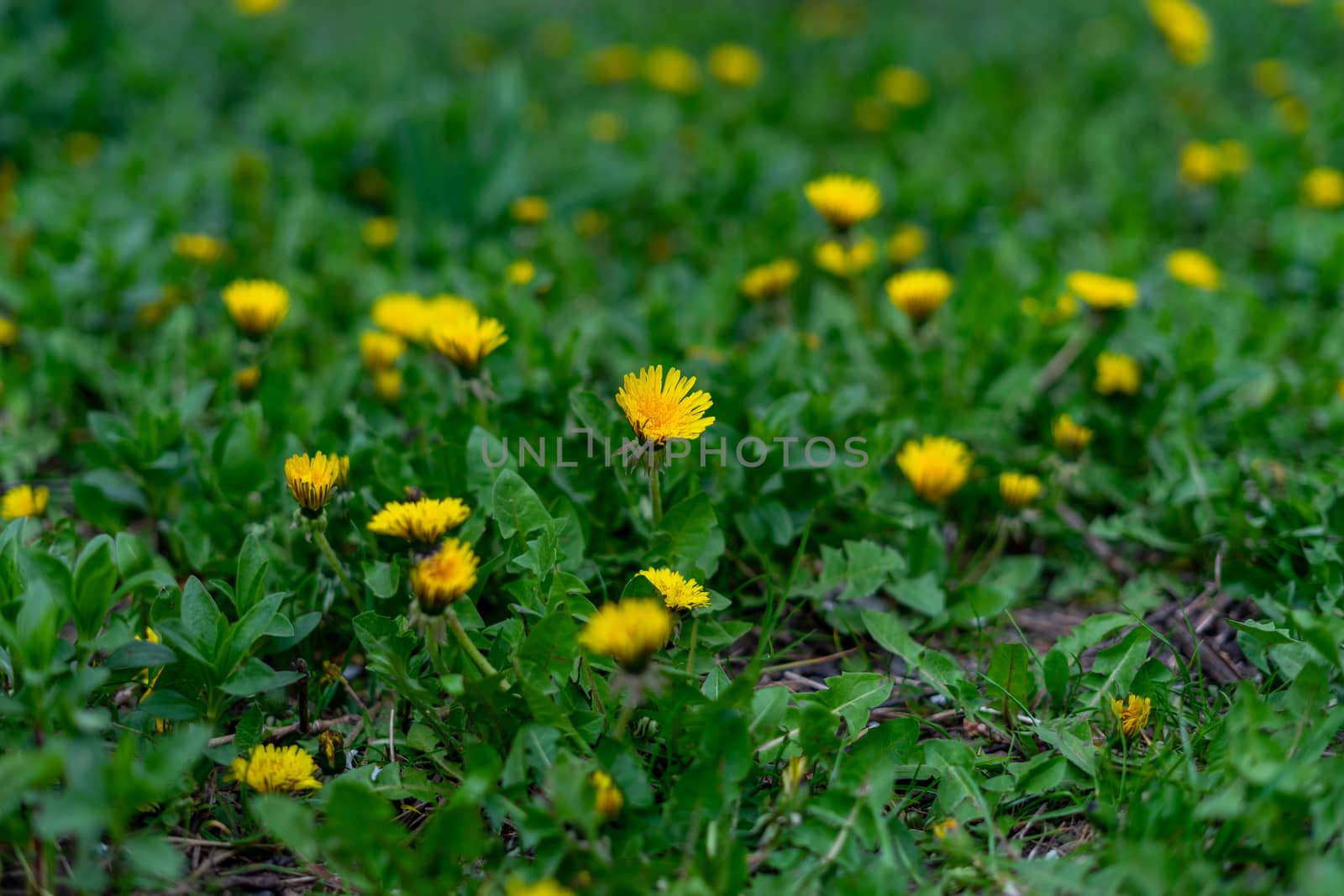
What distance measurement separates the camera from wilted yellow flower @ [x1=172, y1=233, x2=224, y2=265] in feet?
10.1

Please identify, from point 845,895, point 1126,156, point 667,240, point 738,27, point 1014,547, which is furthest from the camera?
point 738,27

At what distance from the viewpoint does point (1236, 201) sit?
12.3ft

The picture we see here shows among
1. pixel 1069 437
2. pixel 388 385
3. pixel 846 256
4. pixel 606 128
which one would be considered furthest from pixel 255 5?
pixel 1069 437

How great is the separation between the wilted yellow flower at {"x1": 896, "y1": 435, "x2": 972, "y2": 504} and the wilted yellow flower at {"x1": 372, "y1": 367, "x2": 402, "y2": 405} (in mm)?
1141

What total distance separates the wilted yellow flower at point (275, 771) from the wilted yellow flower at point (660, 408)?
725 millimetres

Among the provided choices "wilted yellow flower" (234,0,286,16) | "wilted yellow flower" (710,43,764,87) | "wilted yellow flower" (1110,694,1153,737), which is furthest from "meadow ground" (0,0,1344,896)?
"wilted yellow flower" (234,0,286,16)

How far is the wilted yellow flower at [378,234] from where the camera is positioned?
11.1 feet

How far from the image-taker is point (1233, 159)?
387 cm

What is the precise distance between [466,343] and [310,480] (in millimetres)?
459

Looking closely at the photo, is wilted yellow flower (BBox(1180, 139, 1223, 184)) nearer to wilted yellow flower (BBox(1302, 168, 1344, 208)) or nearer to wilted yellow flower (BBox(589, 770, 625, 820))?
wilted yellow flower (BBox(1302, 168, 1344, 208))

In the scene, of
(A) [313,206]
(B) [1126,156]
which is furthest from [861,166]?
(A) [313,206]

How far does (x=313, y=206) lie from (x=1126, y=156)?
121 inches

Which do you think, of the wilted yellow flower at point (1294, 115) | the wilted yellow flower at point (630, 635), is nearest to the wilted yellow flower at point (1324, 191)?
the wilted yellow flower at point (1294, 115)

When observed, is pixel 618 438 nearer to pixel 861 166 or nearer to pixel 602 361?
pixel 602 361
